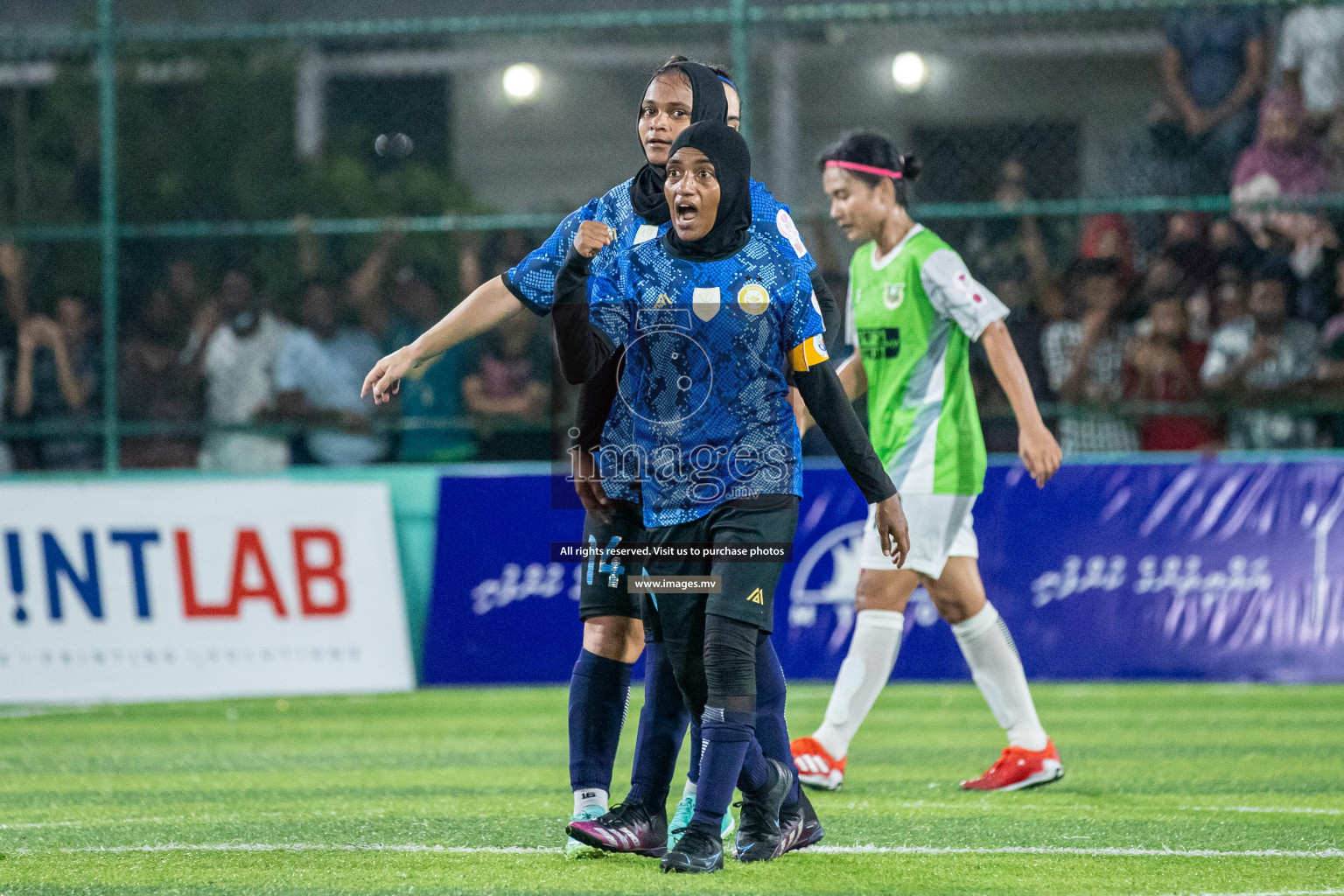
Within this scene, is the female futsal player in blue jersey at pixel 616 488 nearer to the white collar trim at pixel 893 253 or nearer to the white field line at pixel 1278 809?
the white field line at pixel 1278 809

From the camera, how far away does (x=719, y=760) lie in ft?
15.1

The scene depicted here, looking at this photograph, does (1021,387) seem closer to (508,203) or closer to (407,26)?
(407,26)

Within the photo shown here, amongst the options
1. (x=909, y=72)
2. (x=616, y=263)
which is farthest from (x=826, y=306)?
(x=909, y=72)

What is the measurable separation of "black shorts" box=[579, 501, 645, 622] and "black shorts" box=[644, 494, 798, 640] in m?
0.12

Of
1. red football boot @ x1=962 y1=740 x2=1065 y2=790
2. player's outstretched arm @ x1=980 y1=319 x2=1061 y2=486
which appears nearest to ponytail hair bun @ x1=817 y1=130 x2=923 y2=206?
player's outstretched arm @ x1=980 y1=319 x2=1061 y2=486

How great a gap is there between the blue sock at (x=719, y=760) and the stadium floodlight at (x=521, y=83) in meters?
10.6

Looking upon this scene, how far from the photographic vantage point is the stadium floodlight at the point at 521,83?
48.1 ft

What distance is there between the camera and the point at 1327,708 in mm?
9086

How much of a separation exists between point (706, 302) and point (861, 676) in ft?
7.93

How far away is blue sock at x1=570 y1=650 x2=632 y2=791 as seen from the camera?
502cm

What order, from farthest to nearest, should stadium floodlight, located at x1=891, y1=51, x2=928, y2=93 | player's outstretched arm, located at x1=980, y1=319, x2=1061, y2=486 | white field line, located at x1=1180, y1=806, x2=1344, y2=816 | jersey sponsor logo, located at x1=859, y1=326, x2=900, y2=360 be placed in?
stadium floodlight, located at x1=891, y1=51, x2=928, y2=93
jersey sponsor logo, located at x1=859, y1=326, x2=900, y2=360
player's outstretched arm, located at x1=980, y1=319, x2=1061, y2=486
white field line, located at x1=1180, y1=806, x2=1344, y2=816

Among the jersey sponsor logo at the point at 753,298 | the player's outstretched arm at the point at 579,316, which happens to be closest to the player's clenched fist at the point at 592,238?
the player's outstretched arm at the point at 579,316

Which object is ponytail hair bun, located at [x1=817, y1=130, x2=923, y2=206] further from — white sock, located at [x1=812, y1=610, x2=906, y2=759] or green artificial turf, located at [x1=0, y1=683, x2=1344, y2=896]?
green artificial turf, located at [x1=0, y1=683, x2=1344, y2=896]

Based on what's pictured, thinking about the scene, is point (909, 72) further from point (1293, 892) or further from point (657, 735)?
point (1293, 892)
